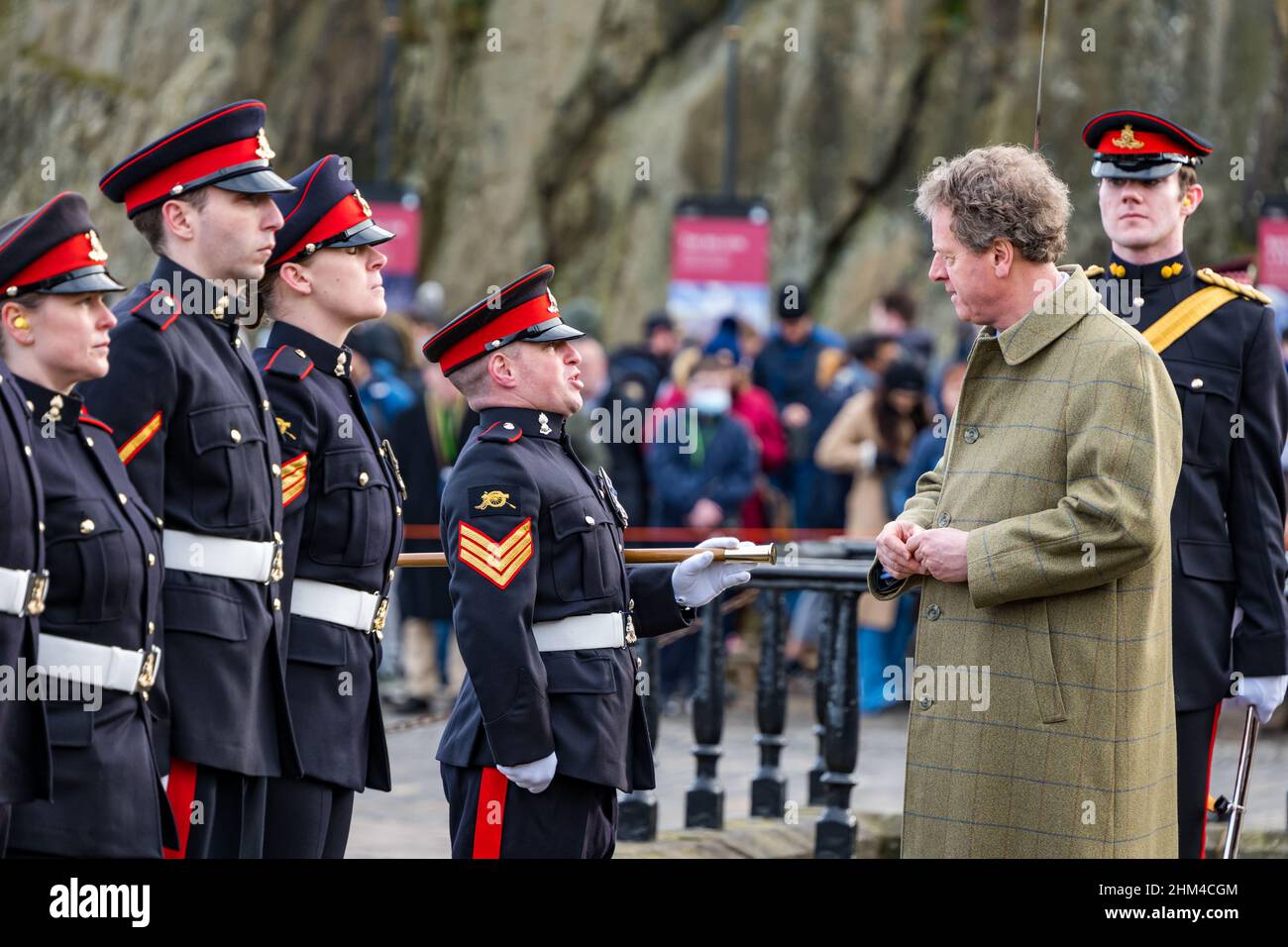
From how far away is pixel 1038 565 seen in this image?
4.37 m

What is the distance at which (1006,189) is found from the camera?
4.54 meters

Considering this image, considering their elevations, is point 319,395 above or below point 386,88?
below

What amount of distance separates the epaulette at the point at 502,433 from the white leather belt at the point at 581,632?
0.46m

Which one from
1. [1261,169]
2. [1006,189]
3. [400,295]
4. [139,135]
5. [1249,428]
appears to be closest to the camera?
[1006,189]

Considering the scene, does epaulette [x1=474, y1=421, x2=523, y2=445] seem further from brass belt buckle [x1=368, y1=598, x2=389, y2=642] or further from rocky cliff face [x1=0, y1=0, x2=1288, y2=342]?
rocky cliff face [x1=0, y1=0, x2=1288, y2=342]

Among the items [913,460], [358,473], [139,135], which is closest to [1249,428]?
[358,473]

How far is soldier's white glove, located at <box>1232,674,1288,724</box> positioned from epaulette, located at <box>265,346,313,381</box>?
104 inches

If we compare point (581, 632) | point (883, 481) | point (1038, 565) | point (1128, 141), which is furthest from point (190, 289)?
point (883, 481)

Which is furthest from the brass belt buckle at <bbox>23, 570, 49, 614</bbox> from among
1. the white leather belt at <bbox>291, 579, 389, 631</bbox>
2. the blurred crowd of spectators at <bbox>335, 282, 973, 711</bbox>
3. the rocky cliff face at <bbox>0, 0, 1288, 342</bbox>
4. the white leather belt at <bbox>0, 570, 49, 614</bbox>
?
the rocky cliff face at <bbox>0, 0, 1288, 342</bbox>

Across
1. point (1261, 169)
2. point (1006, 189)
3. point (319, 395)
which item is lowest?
point (319, 395)

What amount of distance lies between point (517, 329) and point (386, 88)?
52.7ft

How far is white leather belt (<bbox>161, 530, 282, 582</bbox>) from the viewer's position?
184 inches

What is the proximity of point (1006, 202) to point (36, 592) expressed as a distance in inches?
88.0

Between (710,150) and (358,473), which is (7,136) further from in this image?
(358,473)
